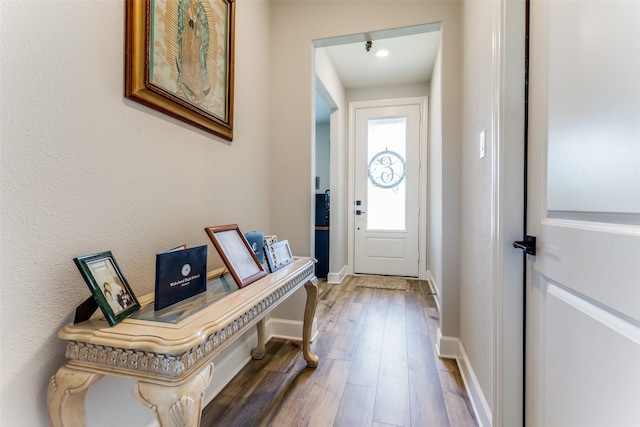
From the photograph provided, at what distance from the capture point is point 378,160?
3.92 metres

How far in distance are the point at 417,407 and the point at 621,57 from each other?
1.52 metres

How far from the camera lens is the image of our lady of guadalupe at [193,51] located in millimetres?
1188

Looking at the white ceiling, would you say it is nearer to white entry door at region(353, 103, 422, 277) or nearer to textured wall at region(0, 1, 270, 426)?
white entry door at region(353, 103, 422, 277)

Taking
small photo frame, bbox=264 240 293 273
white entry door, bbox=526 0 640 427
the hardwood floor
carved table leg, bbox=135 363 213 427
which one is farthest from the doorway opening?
carved table leg, bbox=135 363 213 427

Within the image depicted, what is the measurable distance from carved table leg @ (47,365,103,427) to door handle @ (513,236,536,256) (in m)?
1.36

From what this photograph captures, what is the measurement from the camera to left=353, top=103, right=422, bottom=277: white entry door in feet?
12.5

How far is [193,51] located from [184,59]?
87 millimetres

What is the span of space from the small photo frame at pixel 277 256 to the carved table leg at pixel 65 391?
2.47 ft

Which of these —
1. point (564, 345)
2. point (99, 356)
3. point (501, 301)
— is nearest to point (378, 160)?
point (501, 301)

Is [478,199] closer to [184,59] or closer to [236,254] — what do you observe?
[236,254]

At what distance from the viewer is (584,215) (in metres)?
0.74

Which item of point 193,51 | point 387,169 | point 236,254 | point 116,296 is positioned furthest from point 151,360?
point 387,169

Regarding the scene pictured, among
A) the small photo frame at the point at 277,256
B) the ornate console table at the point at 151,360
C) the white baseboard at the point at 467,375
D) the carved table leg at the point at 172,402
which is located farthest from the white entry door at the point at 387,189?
the carved table leg at the point at 172,402

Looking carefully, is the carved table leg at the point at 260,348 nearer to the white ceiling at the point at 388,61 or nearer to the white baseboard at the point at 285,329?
the white baseboard at the point at 285,329
